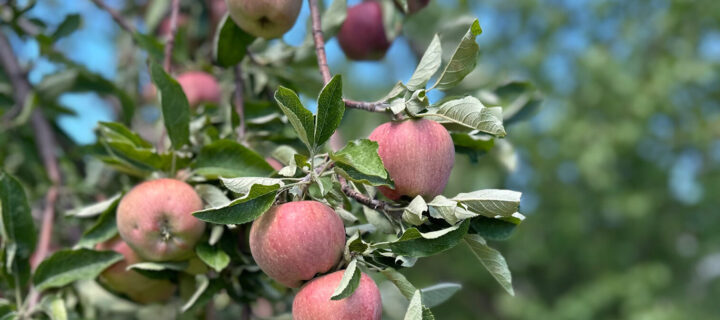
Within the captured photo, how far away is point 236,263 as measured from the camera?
92 centimetres

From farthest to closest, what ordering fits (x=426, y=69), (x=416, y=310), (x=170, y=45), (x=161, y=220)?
(x=170, y=45) → (x=161, y=220) → (x=426, y=69) → (x=416, y=310)

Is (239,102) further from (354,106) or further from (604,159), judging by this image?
(604,159)

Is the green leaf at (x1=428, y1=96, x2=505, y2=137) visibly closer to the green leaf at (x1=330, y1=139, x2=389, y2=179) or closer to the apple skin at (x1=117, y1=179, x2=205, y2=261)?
the green leaf at (x1=330, y1=139, x2=389, y2=179)

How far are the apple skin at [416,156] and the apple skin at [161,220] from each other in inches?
11.5

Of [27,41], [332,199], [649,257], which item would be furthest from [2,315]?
[649,257]

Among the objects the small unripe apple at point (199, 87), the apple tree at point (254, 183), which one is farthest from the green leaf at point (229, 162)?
the small unripe apple at point (199, 87)

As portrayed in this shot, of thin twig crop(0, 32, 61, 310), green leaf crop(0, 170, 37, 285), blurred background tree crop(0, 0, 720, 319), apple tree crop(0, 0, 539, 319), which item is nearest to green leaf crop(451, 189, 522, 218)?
apple tree crop(0, 0, 539, 319)

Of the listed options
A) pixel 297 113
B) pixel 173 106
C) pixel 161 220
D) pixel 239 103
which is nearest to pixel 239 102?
pixel 239 103

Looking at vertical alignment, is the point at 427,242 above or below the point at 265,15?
below

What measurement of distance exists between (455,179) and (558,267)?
124cm

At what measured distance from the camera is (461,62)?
717 mm

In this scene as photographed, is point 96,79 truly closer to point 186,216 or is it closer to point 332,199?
point 186,216

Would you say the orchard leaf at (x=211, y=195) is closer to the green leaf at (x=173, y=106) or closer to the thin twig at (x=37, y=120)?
the green leaf at (x=173, y=106)

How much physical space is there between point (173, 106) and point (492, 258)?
1.62 feet
